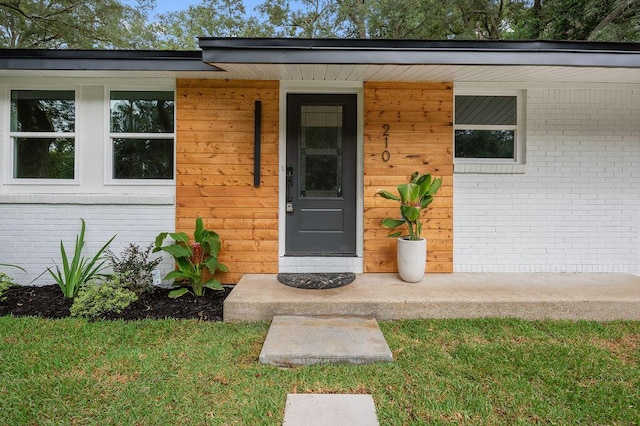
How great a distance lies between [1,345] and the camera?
2.64 metres

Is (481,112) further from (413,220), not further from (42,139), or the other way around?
(42,139)

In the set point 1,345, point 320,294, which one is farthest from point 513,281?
point 1,345

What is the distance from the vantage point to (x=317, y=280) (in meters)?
3.71

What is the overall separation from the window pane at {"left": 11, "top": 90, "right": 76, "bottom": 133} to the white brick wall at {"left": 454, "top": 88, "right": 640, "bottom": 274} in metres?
4.72

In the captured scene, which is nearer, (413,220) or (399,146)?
(413,220)

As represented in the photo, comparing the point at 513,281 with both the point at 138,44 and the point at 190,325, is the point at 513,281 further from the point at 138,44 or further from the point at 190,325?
the point at 138,44

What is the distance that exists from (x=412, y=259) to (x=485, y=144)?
1.82 m

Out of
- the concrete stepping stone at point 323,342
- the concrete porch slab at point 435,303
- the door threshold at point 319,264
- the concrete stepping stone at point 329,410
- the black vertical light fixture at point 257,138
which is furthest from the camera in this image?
the door threshold at point 319,264

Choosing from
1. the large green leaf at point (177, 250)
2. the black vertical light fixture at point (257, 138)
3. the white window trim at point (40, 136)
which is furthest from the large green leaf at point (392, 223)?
the white window trim at point (40, 136)

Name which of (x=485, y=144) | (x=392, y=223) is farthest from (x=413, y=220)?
(x=485, y=144)

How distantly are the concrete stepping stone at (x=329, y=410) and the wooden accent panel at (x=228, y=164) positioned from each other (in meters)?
2.21

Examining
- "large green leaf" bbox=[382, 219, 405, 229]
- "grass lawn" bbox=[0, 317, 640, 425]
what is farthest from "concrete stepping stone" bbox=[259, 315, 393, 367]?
"large green leaf" bbox=[382, 219, 405, 229]

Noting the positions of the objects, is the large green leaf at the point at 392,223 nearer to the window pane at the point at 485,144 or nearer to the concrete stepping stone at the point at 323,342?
the concrete stepping stone at the point at 323,342

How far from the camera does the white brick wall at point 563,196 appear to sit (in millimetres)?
4141
